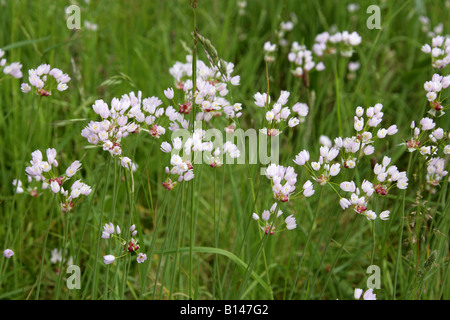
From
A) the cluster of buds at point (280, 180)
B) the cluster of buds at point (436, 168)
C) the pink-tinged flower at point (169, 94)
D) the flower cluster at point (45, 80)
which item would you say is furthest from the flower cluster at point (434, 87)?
the flower cluster at point (45, 80)

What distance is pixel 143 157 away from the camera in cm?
291

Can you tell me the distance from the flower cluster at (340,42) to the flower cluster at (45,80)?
1.44m

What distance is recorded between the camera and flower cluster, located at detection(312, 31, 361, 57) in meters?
2.48

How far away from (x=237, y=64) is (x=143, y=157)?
1.16 m

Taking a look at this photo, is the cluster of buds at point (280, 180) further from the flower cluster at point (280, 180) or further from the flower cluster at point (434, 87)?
the flower cluster at point (434, 87)

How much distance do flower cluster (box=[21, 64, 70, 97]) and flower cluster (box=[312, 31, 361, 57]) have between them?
4.72 feet

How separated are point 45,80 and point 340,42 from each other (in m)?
1.63

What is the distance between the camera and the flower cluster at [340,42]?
248cm

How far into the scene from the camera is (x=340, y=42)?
2682mm

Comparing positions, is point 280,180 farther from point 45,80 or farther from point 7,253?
point 7,253

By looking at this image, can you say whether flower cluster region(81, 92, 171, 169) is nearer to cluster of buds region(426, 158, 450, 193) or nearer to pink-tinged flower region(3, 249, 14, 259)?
pink-tinged flower region(3, 249, 14, 259)

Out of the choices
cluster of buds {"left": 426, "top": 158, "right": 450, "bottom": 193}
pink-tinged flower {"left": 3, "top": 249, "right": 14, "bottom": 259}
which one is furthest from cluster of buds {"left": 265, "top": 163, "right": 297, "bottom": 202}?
pink-tinged flower {"left": 3, "top": 249, "right": 14, "bottom": 259}

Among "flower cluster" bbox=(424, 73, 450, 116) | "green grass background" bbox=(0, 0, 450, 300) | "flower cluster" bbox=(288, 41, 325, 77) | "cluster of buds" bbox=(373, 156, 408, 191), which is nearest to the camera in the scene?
"cluster of buds" bbox=(373, 156, 408, 191)
